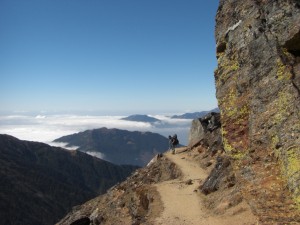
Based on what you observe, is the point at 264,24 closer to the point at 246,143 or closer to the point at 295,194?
the point at 246,143

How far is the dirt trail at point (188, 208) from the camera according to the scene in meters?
25.1

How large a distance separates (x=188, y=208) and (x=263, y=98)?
14197 mm

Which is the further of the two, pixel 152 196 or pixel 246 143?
pixel 152 196

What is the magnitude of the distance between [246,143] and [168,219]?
454 inches

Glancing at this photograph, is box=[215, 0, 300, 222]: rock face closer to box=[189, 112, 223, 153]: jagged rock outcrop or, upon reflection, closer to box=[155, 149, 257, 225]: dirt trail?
box=[155, 149, 257, 225]: dirt trail

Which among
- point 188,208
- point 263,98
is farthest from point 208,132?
point 263,98

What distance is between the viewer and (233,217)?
82.9 feet

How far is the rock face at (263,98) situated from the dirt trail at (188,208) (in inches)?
150

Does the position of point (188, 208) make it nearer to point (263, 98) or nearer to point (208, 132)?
point (263, 98)

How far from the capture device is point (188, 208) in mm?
32094

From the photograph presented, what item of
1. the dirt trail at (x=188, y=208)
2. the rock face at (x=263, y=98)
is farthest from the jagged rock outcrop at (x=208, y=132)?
the rock face at (x=263, y=98)

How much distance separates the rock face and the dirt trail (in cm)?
380

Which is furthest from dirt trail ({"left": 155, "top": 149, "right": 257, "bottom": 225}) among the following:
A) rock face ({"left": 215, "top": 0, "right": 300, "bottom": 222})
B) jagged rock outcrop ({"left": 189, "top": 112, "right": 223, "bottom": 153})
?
jagged rock outcrop ({"left": 189, "top": 112, "right": 223, "bottom": 153})

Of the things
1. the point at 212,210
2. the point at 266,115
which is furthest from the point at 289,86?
the point at 212,210
